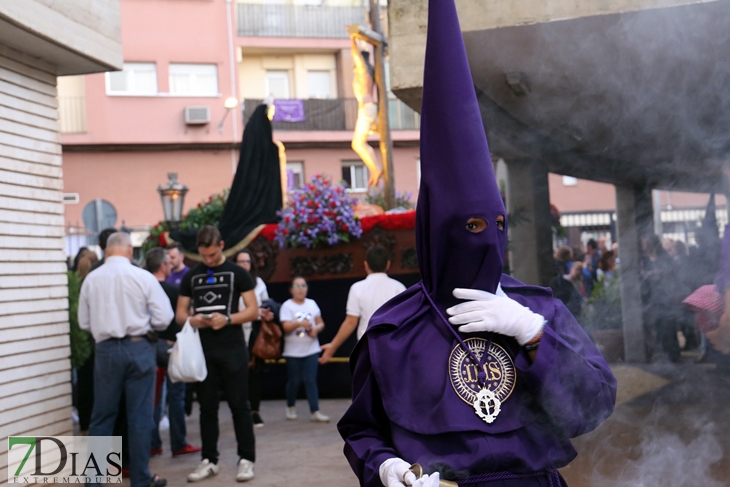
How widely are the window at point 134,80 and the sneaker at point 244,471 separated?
2163cm

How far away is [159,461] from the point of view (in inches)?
292

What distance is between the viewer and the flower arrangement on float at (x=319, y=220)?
9.98 meters

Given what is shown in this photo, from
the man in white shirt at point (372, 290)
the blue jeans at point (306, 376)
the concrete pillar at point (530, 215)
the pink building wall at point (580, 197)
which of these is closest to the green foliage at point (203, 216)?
the blue jeans at point (306, 376)

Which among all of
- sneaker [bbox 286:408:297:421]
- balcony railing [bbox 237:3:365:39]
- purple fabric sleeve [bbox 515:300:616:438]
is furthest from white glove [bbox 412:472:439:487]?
balcony railing [bbox 237:3:365:39]

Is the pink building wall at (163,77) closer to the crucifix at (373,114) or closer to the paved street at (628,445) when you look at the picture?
the crucifix at (373,114)

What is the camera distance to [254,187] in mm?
11430

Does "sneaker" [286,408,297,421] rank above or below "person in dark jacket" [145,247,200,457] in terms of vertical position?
below

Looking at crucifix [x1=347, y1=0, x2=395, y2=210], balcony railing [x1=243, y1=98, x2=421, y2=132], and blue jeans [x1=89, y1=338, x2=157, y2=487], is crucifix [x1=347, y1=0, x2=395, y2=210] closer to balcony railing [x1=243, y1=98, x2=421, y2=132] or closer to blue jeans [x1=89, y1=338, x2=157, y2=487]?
blue jeans [x1=89, y1=338, x2=157, y2=487]

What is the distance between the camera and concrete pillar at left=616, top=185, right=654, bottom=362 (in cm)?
1045

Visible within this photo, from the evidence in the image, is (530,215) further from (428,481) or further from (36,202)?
(428,481)

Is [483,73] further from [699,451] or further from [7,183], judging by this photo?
[7,183]

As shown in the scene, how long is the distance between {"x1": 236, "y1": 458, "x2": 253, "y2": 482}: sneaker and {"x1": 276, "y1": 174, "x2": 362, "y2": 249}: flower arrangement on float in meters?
4.05

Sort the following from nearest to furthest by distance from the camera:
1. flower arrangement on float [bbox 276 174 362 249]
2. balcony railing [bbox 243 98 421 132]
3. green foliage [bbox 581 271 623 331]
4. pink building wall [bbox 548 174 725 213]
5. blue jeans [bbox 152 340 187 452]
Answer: blue jeans [bbox 152 340 187 452] < flower arrangement on float [bbox 276 174 362 249] < green foliage [bbox 581 271 623 331] < balcony railing [bbox 243 98 421 132] < pink building wall [bbox 548 174 725 213]

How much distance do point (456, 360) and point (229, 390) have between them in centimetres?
420
